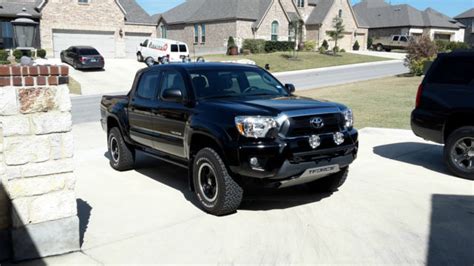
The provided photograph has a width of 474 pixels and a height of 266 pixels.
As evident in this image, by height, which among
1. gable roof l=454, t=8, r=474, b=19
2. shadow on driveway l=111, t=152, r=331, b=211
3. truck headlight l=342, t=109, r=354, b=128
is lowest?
shadow on driveway l=111, t=152, r=331, b=211

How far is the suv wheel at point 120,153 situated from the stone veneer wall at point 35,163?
3.47 meters

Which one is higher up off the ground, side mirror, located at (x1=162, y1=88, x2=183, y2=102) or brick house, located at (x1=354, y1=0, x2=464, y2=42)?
brick house, located at (x1=354, y1=0, x2=464, y2=42)

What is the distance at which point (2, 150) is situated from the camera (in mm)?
4281

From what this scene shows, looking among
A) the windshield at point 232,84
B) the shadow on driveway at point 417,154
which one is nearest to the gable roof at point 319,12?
the shadow on driveway at point 417,154

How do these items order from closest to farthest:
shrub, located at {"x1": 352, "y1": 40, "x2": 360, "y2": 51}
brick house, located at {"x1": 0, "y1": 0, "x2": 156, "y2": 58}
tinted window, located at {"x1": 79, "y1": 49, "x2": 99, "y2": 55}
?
tinted window, located at {"x1": 79, "y1": 49, "x2": 99, "y2": 55}, brick house, located at {"x1": 0, "y1": 0, "x2": 156, "y2": 58}, shrub, located at {"x1": 352, "y1": 40, "x2": 360, "y2": 51}

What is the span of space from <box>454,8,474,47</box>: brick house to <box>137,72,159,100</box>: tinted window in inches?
3148

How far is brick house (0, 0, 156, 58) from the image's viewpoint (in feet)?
124

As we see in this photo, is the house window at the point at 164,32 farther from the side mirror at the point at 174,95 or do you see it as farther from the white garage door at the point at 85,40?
the side mirror at the point at 174,95

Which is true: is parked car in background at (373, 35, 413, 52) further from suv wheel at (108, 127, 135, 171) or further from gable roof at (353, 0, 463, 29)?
suv wheel at (108, 127, 135, 171)

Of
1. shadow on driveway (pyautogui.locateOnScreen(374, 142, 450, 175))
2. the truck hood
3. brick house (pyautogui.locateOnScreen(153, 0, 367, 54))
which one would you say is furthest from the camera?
brick house (pyautogui.locateOnScreen(153, 0, 367, 54))

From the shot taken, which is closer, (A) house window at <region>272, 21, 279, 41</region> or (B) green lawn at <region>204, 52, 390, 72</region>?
(B) green lawn at <region>204, 52, 390, 72</region>

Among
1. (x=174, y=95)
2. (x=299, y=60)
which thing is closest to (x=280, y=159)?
(x=174, y=95)

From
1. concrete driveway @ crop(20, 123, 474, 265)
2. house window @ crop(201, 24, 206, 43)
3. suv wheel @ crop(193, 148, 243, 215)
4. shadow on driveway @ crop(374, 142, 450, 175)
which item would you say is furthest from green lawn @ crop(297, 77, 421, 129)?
house window @ crop(201, 24, 206, 43)

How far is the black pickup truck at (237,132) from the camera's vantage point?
5375 mm
